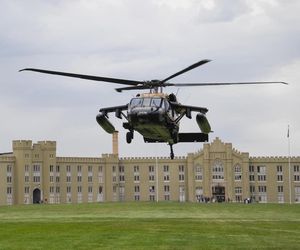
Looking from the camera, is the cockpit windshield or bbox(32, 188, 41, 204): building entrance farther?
bbox(32, 188, 41, 204): building entrance

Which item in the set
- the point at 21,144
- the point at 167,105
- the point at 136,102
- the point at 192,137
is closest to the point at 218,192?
the point at 21,144

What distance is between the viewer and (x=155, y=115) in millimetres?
30719

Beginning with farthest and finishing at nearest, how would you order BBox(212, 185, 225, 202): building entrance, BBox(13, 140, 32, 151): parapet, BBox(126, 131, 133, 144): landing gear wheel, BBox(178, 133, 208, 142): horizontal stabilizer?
1. BBox(212, 185, 225, 202): building entrance
2. BBox(13, 140, 32, 151): parapet
3. BBox(178, 133, 208, 142): horizontal stabilizer
4. BBox(126, 131, 133, 144): landing gear wheel

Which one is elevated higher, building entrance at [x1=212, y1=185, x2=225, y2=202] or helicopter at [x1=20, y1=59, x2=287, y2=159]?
helicopter at [x1=20, y1=59, x2=287, y2=159]

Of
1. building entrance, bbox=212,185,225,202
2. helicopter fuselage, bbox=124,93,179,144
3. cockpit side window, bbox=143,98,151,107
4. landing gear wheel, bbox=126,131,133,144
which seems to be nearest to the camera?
helicopter fuselage, bbox=124,93,179,144

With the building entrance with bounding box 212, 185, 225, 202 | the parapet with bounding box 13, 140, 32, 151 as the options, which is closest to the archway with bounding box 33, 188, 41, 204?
the parapet with bounding box 13, 140, 32, 151

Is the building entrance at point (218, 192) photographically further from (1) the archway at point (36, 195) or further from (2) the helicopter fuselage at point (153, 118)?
(2) the helicopter fuselage at point (153, 118)

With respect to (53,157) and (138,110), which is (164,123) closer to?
(138,110)

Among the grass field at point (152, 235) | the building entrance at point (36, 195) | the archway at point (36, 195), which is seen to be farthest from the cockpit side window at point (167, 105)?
the archway at point (36, 195)

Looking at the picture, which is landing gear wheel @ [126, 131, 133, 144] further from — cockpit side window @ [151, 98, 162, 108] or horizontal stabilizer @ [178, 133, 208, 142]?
horizontal stabilizer @ [178, 133, 208, 142]

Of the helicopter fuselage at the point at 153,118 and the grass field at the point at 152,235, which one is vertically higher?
the helicopter fuselage at the point at 153,118

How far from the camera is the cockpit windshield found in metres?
31.1

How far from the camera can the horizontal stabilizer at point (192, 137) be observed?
109ft

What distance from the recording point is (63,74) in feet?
92.1
